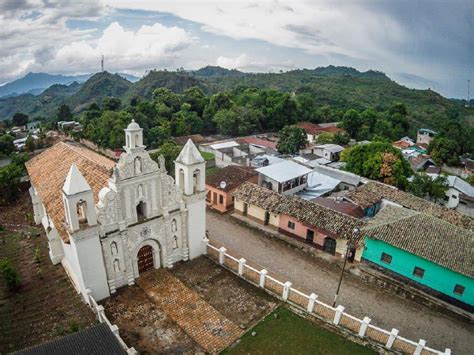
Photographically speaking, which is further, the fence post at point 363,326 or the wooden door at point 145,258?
the wooden door at point 145,258

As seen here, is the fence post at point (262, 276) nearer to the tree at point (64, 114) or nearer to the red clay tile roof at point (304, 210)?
the red clay tile roof at point (304, 210)

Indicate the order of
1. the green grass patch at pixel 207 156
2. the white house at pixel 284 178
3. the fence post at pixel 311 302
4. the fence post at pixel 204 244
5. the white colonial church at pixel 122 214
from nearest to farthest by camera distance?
the white colonial church at pixel 122 214 < the fence post at pixel 311 302 < the fence post at pixel 204 244 < the white house at pixel 284 178 < the green grass patch at pixel 207 156

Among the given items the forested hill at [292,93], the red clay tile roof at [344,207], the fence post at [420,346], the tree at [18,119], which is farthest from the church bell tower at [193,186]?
the forested hill at [292,93]

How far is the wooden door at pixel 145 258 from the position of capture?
20156mm

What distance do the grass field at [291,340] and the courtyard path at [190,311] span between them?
81 cm

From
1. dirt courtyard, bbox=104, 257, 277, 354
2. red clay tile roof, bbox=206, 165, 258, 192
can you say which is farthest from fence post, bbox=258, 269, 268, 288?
red clay tile roof, bbox=206, 165, 258, 192

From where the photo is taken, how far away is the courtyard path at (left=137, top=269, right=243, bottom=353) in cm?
1639

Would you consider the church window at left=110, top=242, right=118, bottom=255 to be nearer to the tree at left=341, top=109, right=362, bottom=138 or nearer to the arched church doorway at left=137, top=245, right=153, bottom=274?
the arched church doorway at left=137, top=245, right=153, bottom=274

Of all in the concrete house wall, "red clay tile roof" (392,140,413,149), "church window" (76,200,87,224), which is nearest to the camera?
"church window" (76,200,87,224)

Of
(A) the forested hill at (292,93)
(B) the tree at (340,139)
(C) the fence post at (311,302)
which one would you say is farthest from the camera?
(A) the forested hill at (292,93)

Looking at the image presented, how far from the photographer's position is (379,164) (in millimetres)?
38688

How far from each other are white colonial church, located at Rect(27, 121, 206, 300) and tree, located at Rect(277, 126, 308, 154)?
31641 millimetres

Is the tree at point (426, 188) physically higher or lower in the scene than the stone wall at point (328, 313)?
lower

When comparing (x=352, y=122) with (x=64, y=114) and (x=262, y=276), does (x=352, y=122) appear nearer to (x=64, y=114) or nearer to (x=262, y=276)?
(x=262, y=276)
